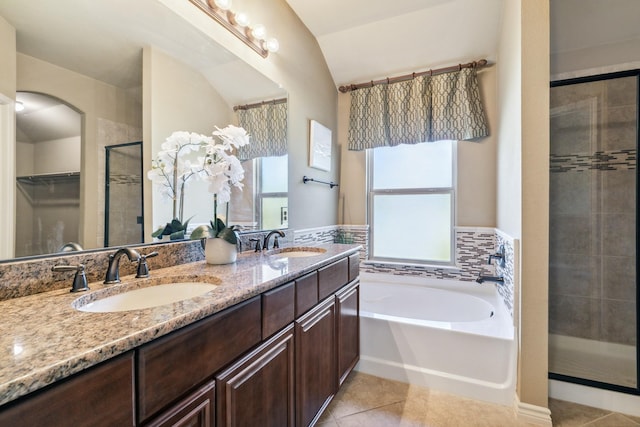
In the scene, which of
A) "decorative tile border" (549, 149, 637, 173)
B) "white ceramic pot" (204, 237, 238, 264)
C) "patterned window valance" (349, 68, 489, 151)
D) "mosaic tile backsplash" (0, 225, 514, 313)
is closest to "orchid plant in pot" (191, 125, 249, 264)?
"white ceramic pot" (204, 237, 238, 264)

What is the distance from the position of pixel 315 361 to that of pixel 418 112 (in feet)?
7.79

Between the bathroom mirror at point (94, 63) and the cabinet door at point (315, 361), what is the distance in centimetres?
81

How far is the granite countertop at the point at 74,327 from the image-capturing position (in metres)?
0.46

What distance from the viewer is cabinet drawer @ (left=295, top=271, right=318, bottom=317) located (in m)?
1.26

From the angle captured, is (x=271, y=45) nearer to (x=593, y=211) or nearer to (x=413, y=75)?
(x=413, y=75)

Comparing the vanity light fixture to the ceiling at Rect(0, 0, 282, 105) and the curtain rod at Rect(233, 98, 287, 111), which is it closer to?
the ceiling at Rect(0, 0, 282, 105)

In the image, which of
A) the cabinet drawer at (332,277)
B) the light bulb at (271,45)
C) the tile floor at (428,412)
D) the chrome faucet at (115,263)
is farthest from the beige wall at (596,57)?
the chrome faucet at (115,263)

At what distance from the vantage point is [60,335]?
0.58 metres

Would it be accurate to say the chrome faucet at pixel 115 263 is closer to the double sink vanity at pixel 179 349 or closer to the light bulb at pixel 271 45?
the double sink vanity at pixel 179 349

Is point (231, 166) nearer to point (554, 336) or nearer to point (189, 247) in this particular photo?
point (189, 247)

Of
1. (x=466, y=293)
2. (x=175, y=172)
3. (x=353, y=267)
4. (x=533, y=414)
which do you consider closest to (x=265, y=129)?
(x=175, y=172)

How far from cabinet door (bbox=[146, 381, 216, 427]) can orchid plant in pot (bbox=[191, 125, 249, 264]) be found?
635mm

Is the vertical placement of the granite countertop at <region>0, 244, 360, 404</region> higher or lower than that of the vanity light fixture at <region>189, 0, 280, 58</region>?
lower

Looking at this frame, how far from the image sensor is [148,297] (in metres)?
1.03
